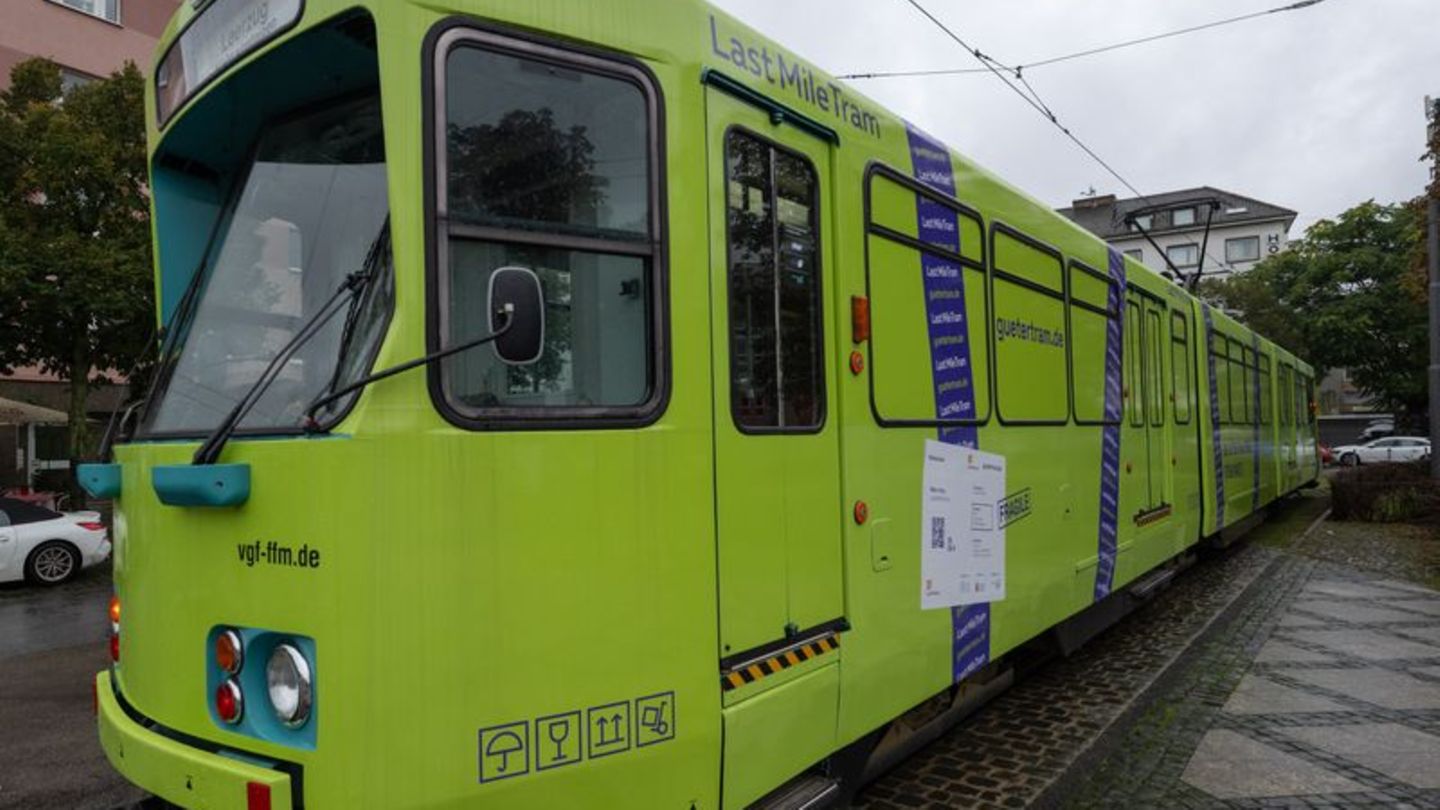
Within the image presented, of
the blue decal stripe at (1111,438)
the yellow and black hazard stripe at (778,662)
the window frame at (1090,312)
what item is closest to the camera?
the yellow and black hazard stripe at (778,662)

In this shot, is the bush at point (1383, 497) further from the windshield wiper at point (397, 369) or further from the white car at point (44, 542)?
the white car at point (44, 542)

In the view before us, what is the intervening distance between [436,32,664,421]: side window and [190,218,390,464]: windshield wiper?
0.75 ft

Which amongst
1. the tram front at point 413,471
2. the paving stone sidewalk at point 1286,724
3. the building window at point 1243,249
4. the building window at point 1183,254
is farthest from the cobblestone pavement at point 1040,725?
the building window at point 1243,249

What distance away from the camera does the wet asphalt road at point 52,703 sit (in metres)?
4.78

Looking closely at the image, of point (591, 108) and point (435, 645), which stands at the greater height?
point (591, 108)

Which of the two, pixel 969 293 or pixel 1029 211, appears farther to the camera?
pixel 1029 211

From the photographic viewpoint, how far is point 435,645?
2.31 m

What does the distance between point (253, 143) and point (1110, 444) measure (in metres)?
5.55

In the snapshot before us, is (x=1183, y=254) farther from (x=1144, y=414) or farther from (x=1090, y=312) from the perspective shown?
(x=1090, y=312)

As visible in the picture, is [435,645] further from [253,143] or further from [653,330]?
[253,143]

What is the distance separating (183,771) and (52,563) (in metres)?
11.4

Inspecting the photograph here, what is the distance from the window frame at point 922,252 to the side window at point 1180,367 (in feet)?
15.3

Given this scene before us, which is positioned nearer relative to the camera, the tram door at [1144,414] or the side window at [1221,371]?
the tram door at [1144,414]

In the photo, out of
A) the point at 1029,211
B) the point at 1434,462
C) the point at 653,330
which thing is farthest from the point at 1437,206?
the point at 653,330
